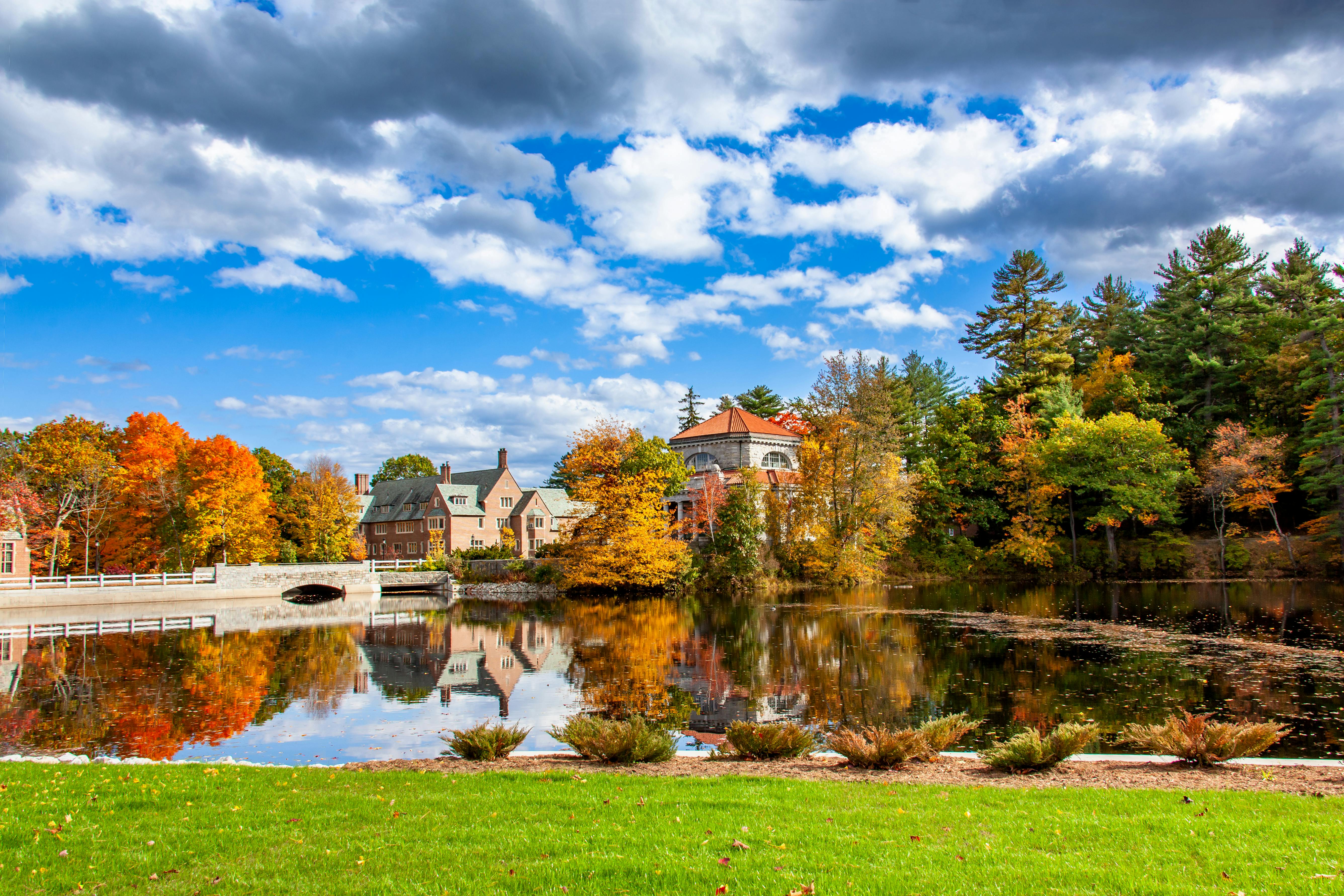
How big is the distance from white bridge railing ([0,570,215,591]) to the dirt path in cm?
4274

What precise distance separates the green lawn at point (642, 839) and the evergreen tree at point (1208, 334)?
1979 inches

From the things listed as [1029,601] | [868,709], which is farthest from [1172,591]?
[868,709]

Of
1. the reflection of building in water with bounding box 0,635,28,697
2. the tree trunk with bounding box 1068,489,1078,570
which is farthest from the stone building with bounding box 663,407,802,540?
the reflection of building in water with bounding box 0,635,28,697

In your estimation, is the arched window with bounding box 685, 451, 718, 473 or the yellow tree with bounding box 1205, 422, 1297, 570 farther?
the arched window with bounding box 685, 451, 718, 473

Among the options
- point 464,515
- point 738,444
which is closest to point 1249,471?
point 738,444

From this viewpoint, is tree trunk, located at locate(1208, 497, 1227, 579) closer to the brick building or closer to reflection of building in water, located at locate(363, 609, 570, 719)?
reflection of building in water, located at locate(363, 609, 570, 719)

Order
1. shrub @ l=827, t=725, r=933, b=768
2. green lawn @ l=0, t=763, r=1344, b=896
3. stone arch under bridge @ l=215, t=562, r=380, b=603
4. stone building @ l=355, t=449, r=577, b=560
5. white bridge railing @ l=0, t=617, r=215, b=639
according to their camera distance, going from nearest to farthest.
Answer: green lawn @ l=0, t=763, r=1344, b=896 < shrub @ l=827, t=725, r=933, b=768 < white bridge railing @ l=0, t=617, r=215, b=639 < stone arch under bridge @ l=215, t=562, r=380, b=603 < stone building @ l=355, t=449, r=577, b=560

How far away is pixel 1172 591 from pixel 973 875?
37.5 metres

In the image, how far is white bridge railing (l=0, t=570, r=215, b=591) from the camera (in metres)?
41.4

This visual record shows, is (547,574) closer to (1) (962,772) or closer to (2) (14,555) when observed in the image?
(2) (14,555)

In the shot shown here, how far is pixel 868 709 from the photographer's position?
46.5ft

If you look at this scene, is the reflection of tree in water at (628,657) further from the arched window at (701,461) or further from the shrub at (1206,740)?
the arched window at (701,461)

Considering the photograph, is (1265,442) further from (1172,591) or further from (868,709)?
(868,709)

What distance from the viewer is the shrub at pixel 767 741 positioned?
10.3 meters
